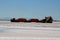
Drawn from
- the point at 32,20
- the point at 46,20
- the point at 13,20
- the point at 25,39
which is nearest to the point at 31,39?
the point at 25,39

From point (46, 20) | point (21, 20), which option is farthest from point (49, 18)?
point (21, 20)

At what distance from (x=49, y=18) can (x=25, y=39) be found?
21.6m

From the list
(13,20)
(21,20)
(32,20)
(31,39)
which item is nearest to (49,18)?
(32,20)

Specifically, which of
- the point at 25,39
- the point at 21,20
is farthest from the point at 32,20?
the point at 25,39

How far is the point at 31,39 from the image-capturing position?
677 centimetres

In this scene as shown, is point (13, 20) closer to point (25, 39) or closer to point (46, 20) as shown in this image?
point (46, 20)

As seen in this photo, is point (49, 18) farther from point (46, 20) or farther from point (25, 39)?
point (25, 39)

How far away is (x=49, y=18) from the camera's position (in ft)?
92.3

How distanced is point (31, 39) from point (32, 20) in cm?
2362

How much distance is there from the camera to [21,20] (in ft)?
102

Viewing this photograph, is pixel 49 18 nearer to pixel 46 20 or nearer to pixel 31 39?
pixel 46 20

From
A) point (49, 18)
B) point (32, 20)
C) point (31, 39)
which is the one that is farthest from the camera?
point (32, 20)

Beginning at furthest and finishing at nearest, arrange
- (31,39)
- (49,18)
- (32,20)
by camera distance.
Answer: (32,20) < (49,18) < (31,39)

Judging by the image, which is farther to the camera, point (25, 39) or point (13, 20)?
point (13, 20)
